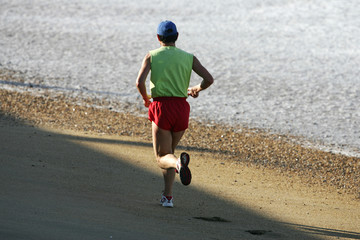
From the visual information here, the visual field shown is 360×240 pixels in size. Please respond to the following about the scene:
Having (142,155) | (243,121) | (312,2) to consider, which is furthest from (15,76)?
(312,2)

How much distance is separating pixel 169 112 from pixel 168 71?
385 mm

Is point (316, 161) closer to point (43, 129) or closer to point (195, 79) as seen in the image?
point (43, 129)

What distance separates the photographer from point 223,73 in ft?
55.4

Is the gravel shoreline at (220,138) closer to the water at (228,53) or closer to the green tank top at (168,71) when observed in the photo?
the water at (228,53)

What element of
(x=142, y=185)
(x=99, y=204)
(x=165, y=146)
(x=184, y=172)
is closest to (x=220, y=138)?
(x=142, y=185)

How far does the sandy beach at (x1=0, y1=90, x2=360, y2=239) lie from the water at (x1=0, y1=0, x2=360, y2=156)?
80.8 inches

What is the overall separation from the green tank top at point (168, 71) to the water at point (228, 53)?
20.0 feet

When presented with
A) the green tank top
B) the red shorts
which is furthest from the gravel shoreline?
the green tank top

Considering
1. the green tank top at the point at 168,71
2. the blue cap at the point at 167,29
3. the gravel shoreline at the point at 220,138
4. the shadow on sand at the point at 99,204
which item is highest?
the gravel shoreline at the point at 220,138

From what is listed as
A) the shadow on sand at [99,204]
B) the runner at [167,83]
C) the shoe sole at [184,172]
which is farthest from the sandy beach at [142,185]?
the runner at [167,83]

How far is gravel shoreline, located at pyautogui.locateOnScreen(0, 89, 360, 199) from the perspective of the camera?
9039 mm

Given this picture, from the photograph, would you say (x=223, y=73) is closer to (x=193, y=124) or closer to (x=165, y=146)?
(x=193, y=124)

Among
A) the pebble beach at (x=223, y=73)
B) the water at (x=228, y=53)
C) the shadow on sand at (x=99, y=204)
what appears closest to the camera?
the shadow on sand at (x=99, y=204)

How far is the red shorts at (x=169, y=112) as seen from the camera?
18.5ft
